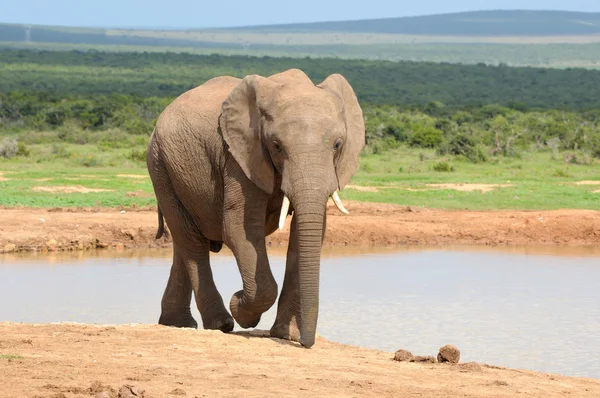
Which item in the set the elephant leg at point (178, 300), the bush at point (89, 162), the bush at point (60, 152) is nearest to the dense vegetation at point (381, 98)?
the bush at point (60, 152)

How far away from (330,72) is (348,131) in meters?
70.2

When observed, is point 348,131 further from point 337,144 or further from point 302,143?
point 302,143

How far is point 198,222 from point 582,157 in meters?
22.3

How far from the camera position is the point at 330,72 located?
259 ft

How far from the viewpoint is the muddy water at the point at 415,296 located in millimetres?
10703

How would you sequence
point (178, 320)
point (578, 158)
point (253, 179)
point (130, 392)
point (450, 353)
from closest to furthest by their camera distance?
point (130, 392), point (450, 353), point (253, 179), point (178, 320), point (578, 158)

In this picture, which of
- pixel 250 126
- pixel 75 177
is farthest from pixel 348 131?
pixel 75 177

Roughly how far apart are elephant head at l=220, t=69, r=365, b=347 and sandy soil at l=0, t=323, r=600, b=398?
0.63 meters

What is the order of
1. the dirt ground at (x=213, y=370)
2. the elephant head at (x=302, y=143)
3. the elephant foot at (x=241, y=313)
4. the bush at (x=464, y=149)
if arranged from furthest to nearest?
the bush at (x=464, y=149) < the elephant foot at (x=241, y=313) < the elephant head at (x=302, y=143) < the dirt ground at (x=213, y=370)

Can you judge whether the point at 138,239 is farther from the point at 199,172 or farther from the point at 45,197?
the point at 199,172

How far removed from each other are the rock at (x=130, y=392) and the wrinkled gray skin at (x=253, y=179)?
2.27m

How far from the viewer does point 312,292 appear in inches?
331

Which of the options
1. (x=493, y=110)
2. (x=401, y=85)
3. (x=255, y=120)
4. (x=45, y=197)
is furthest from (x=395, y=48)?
(x=255, y=120)

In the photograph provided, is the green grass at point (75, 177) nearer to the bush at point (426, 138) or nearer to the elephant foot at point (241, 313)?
the bush at point (426, 138)
